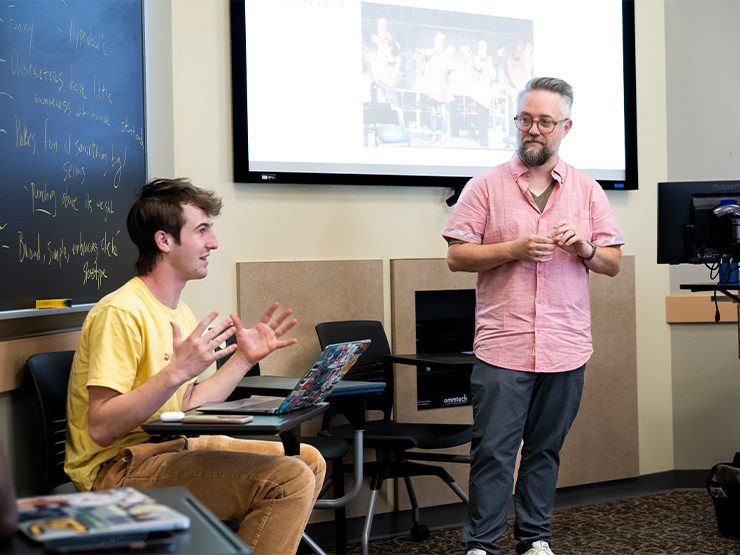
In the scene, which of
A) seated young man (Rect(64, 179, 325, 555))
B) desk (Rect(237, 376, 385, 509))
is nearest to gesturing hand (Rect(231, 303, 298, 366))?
seated young man (Rect(64, 179, 325, 555))

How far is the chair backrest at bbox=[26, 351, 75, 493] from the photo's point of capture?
1.78 meters

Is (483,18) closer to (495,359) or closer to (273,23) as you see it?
(273,23)

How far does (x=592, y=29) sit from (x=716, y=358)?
1893 millimetres

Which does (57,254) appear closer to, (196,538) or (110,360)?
(110,360)

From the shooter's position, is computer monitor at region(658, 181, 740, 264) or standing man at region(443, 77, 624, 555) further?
computer monitor at region(658, 181, 740, 264)

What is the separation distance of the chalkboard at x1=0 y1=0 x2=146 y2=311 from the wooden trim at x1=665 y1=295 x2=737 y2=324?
283 cm

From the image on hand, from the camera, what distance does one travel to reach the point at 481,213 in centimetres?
253

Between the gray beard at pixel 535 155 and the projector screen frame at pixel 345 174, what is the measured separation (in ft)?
2.99

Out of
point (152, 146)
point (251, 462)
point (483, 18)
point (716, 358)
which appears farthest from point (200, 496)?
point (716, 358)

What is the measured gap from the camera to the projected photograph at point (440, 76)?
329 centimetres

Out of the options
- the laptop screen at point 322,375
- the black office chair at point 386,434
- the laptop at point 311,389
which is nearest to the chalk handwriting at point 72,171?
the laptop at point 311,389

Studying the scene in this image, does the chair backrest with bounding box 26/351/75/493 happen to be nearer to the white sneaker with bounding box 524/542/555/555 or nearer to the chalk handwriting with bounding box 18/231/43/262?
the chalk handwriting with bounding box 18/231/43/262

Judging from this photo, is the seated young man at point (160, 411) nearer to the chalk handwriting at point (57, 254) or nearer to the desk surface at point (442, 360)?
the chalk handwriting at point (57, 254)

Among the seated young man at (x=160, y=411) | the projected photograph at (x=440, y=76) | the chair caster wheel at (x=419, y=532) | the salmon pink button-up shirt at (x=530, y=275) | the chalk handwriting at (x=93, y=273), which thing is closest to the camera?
the seated young man at (x=160, y=411)
